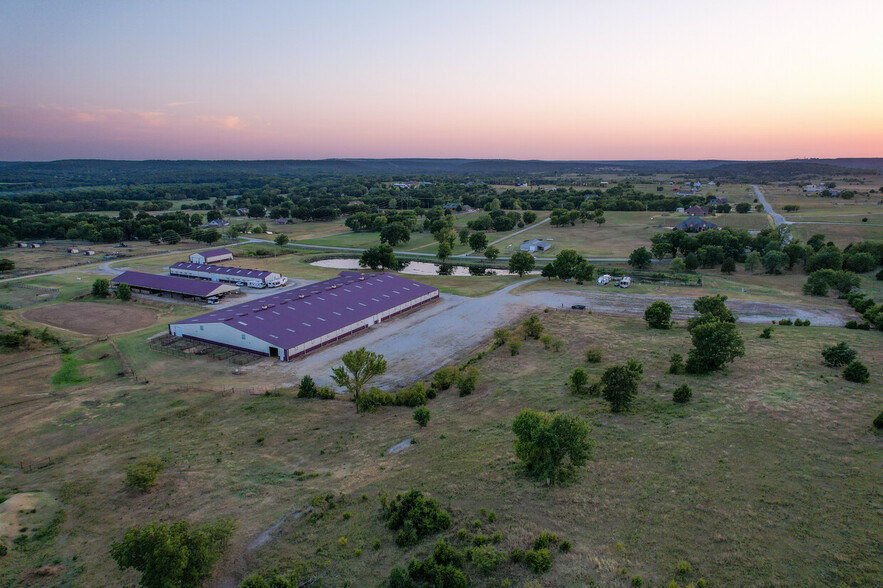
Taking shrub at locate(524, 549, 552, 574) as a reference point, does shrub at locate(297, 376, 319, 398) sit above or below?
below

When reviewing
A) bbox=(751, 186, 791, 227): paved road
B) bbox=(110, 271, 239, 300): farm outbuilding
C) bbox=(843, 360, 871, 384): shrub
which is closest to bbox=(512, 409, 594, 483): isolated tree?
bbox=(843, 360, 871, 384): shrub

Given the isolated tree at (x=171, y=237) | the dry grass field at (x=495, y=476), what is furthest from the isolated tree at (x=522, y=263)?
the isolated tree at (x=171, y=237)

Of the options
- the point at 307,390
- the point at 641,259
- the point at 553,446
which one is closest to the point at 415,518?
the point at 553,446

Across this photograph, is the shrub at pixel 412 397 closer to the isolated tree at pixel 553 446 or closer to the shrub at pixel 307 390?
the shrub at pixel 307 390

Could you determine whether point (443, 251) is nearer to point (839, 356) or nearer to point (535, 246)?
point (535, 246)

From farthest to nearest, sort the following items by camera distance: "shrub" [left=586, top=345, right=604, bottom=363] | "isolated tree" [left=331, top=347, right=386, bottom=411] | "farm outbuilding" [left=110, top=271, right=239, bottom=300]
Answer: "farm outbuilding" [left=110, top=271, right=239, bottom=300] → "shrub" [left=586, top=345, right=604, bottom=363] → "isolated tree" [left=331, top=347, right=386, bottom=411]

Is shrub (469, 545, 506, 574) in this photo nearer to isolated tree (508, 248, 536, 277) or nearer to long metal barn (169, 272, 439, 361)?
long metal barn (169, 272, 439, 361)
